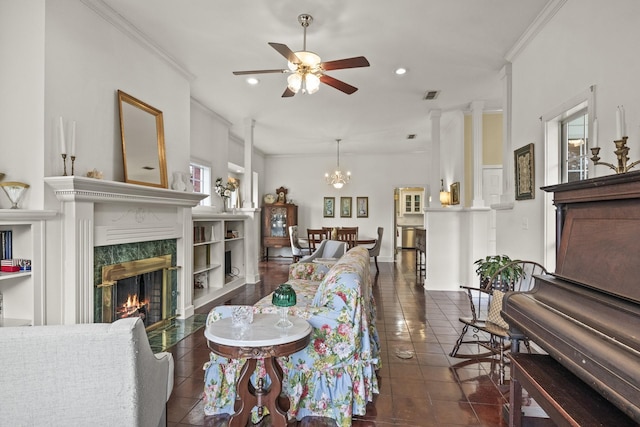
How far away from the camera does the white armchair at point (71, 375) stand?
1100 millimetres

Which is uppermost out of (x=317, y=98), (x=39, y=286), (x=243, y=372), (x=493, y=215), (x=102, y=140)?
(x=317, y=98)

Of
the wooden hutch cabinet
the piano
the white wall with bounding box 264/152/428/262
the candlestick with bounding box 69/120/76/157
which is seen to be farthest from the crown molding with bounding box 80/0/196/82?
the white wall with bounding box 264/152/428/262

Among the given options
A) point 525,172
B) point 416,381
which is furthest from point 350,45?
point 416,381

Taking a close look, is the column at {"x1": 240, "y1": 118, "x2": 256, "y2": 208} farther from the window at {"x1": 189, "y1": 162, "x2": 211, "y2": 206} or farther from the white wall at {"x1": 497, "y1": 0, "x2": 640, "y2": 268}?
the white wall at {"x1": 497, "y1": 0, "x2": 640, "y2": 268}

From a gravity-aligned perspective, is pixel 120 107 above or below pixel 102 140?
above

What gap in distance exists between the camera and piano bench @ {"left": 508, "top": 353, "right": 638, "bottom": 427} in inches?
48.8

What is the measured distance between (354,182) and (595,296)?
7827mm

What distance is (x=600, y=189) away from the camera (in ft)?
4.67

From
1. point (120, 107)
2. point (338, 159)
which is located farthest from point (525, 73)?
point (338, 159)

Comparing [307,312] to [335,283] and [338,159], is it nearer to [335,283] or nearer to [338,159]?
[335,283]

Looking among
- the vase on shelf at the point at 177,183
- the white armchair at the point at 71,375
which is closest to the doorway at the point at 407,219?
the vase on shelf at the point at 177,183

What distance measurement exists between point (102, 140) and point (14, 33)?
0.86 metres

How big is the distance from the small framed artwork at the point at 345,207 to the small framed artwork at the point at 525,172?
5.69m

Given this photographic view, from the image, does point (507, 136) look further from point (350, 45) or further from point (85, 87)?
point (85, 87)
